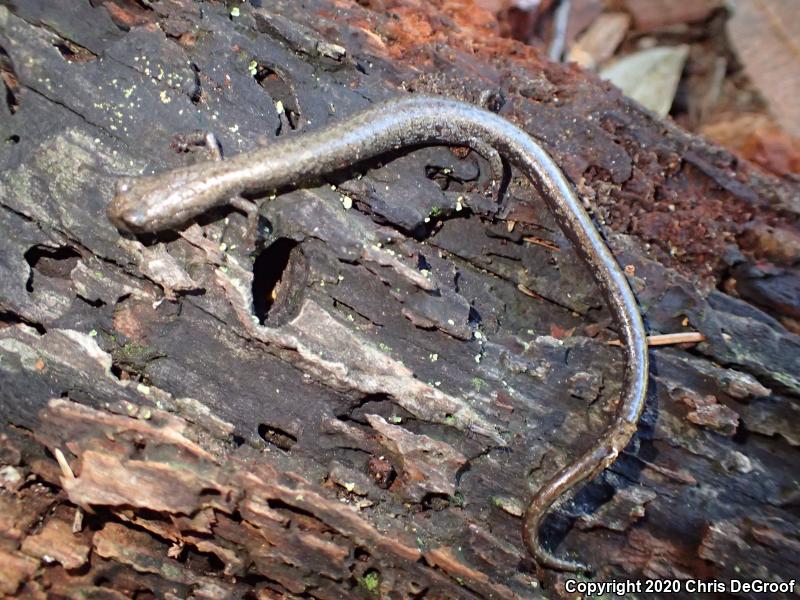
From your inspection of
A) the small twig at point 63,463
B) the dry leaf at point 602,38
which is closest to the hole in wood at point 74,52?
the small twig at point 63,463

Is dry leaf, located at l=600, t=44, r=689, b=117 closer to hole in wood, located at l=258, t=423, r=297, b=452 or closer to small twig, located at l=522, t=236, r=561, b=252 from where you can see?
small twig, located at l=522, t=236, r=561, b=252

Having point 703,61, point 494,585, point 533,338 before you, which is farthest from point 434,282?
point 703,61

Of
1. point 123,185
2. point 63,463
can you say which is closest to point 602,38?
point 123,185

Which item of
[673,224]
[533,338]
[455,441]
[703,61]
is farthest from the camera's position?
[703,61]

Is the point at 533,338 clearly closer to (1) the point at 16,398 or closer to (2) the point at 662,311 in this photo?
(2) the point at 662,311

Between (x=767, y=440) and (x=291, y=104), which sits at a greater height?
(x=291, y=104)

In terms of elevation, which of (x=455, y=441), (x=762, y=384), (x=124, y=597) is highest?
(x=762, y=384)

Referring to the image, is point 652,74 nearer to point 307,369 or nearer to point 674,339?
point 674,339

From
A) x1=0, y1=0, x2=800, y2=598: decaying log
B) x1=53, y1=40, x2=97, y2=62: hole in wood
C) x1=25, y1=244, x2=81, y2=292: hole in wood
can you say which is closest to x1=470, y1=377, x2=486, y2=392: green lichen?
x1=0, y1=0, x2=800, y2=598: decaying log
